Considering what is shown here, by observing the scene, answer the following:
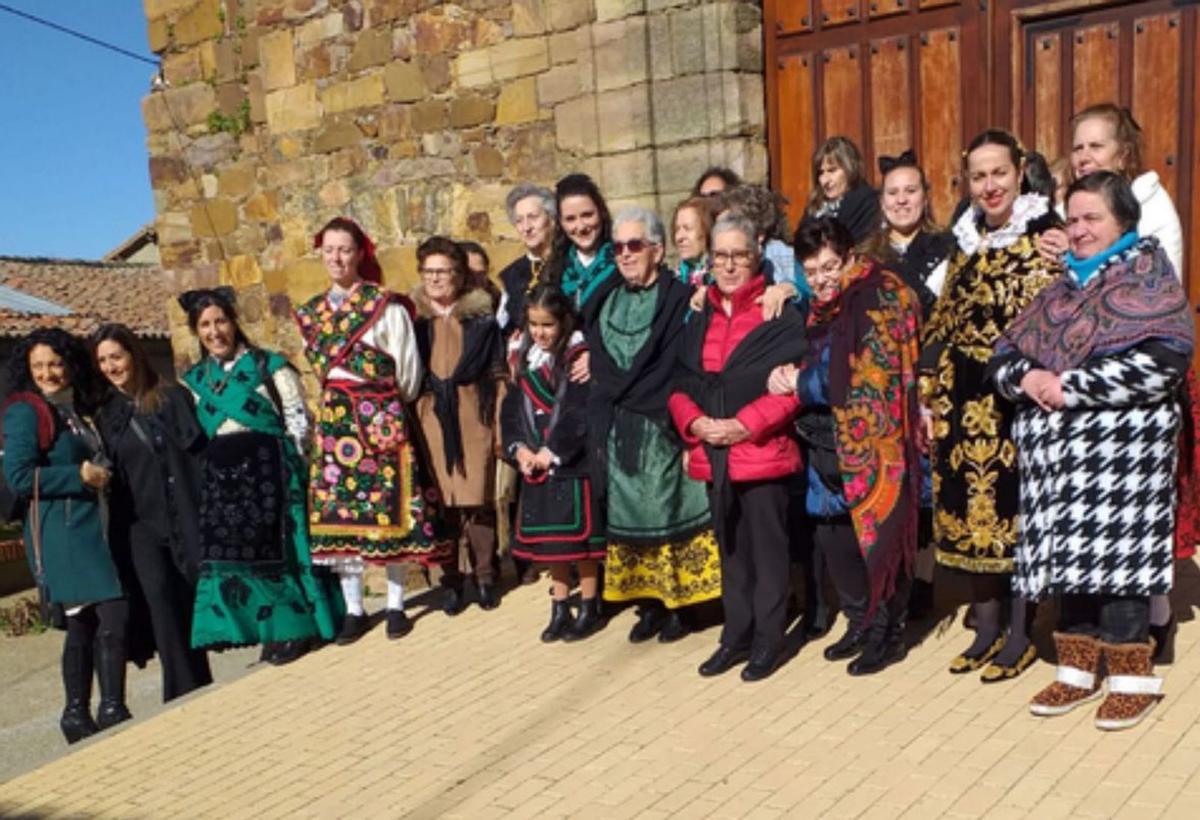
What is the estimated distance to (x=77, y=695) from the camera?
4895 mm

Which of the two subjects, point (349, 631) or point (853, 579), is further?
point (349, 631)

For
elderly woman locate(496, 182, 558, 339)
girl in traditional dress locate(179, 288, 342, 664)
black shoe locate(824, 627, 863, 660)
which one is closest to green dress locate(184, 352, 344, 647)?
girl in traditional dress locate(179, 288, 342, 664)

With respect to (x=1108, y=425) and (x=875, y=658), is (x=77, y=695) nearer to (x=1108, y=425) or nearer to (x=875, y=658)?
(x=875, y=658)

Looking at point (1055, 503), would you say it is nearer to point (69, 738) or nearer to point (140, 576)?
point (140, 576)

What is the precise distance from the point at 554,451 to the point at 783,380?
111cm

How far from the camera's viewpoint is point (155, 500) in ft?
16.0

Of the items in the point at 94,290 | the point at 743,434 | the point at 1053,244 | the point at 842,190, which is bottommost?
the point at 743,434

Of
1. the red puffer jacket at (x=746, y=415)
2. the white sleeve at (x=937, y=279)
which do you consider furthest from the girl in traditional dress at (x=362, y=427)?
the white sleeve at (x=937, y=279)

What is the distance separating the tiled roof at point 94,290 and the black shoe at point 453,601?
17.0 m

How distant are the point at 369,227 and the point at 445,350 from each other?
2.72 metres

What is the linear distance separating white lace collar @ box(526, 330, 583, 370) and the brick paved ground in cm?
117

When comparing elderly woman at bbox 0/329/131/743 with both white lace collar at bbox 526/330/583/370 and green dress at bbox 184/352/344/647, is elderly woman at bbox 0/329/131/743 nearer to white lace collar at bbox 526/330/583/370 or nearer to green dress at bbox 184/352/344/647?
green dress at bbox 184/352/344/647

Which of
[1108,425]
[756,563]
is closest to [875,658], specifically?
[756,563]

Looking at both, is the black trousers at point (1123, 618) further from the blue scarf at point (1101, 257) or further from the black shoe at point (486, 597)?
the black shoe at point (486, 597)
